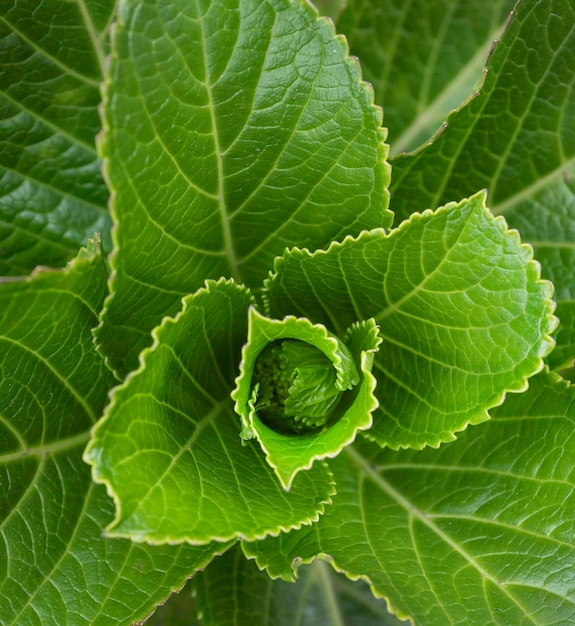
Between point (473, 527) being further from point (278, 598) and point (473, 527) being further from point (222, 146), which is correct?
point (222, 146)

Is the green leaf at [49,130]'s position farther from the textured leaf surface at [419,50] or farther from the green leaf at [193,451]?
the textured leaf surface at [419,50]

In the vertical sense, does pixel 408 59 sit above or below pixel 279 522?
above

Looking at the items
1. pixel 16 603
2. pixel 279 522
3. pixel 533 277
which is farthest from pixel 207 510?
pixel 533 277

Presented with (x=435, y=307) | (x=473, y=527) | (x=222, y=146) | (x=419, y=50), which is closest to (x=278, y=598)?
(x=473, y=527)

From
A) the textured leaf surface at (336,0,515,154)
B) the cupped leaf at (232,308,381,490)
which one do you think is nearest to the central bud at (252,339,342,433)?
the cupped leaf at (232,308,381,490)

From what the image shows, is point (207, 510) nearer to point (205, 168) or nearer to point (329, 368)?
point (329, 368)

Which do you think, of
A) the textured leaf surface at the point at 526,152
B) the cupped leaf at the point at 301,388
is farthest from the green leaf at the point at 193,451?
the textured leaf surface at the point at 526,152
